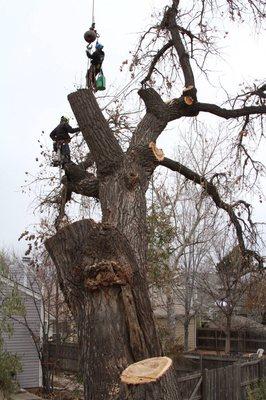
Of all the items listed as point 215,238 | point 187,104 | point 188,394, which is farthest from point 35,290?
point 187,104

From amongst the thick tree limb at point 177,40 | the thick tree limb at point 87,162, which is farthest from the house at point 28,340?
the thick tree limb at point 177,40

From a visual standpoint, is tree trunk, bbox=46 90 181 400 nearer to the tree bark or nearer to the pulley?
the tree bark

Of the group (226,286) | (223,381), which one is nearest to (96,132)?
(223,381)

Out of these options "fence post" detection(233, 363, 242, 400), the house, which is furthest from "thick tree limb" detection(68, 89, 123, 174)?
the house

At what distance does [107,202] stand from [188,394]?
5335mm

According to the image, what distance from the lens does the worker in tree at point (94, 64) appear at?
301 inches

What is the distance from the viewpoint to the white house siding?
61.4ft

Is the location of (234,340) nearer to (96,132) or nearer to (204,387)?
(204,387)

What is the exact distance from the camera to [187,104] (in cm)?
711

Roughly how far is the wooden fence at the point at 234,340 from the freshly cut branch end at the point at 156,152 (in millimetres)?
24314

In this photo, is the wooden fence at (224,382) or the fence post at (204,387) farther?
the fence post at (204,387)

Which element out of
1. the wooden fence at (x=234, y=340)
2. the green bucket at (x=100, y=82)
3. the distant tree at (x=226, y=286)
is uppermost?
the green bucket at (x=100, y=82)

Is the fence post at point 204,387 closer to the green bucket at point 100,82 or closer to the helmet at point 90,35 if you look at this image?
the green bucket at point 100,82

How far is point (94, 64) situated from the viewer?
7688 millimetres
